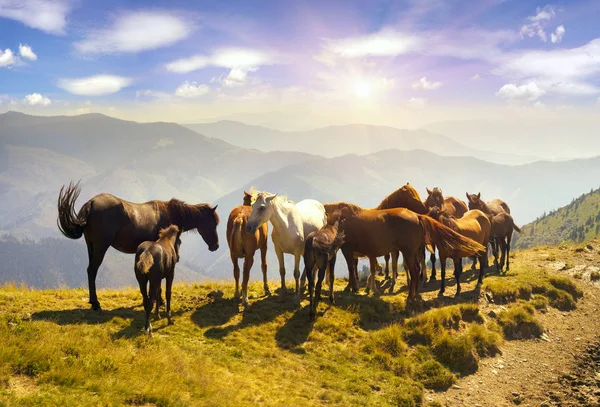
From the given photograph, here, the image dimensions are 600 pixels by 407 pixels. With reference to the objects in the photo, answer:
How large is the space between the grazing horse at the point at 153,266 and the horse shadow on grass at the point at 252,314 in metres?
1.34

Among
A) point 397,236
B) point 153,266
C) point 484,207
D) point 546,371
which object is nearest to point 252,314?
point 153,266

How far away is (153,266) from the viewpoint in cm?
1093

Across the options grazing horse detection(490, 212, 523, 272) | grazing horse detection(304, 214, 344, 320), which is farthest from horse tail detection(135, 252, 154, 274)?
grazing horse detection(490, 212, 523, 272)

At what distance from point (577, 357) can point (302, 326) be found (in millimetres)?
9836

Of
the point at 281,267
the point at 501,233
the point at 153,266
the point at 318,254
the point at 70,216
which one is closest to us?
the point at 153,266

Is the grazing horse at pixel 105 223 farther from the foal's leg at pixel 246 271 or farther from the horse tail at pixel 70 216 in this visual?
the foal's leg at pixel 246 271

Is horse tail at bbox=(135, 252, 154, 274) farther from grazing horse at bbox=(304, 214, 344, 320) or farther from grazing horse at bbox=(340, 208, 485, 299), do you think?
grazing horse at bbox=(340, 208, 485, 299)

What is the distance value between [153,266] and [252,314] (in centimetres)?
415

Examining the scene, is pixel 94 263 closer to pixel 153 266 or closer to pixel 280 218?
pixel 153 266

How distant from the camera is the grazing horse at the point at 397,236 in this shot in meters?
15.2

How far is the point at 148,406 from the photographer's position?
7566 millimetres

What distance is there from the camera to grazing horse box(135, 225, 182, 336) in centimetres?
1067

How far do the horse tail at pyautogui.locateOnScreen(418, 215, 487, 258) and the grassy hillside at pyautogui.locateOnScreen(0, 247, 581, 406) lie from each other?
2363 millimetres

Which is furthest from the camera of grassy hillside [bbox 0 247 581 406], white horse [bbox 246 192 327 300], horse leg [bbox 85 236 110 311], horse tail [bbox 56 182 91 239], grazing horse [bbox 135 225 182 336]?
white horse [bbox 246 192 327 300]
